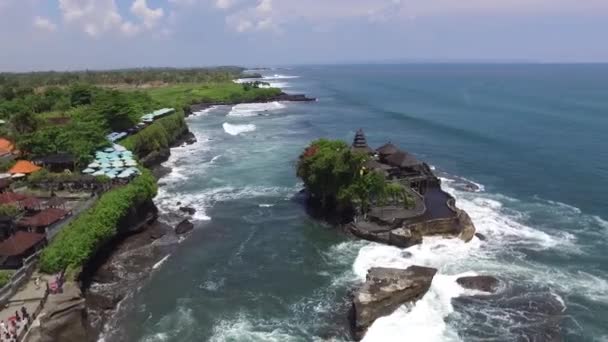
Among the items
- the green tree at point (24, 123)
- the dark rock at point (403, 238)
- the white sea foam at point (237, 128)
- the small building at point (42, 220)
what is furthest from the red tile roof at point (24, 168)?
the white sea foam at point (237, 128)

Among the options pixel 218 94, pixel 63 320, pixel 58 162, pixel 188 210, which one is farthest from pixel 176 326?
pixel 218 94

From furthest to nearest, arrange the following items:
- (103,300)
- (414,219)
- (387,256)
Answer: (414,219) < (387,256) < (103,300)

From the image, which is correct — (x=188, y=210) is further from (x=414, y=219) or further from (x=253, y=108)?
(x=253, y=108)

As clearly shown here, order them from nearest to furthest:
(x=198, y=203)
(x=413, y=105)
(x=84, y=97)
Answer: (x=198, y=203) → (x=84, y=97) → (x=413, y=105)

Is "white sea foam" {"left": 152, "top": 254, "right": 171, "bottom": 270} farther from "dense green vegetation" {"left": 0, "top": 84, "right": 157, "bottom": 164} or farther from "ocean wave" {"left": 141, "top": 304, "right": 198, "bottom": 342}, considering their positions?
"dense green vegetation" {"left": 0, "top": 84, "right": 157, "bottom": 164}

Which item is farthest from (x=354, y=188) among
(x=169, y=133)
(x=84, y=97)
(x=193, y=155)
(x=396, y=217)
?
(x=84, y=97)

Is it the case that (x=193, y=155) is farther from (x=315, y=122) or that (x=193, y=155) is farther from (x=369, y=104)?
(x=369, y=104)

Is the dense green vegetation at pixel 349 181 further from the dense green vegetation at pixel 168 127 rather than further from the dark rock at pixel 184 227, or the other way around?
the dense green vegetation at pixel 168 127
